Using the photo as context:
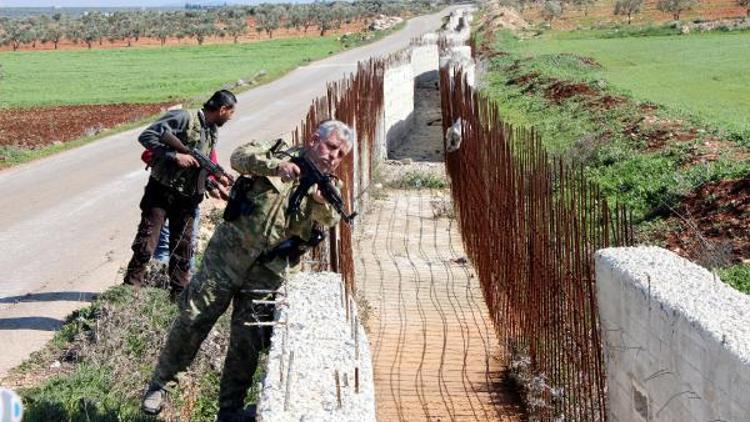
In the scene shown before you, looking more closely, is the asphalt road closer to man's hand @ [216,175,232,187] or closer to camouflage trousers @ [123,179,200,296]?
camouflage trousers @ [123,179,200,296]

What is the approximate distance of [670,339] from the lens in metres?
3.74

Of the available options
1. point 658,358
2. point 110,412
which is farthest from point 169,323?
point 658,358

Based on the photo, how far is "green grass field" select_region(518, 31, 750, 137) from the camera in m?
20.0

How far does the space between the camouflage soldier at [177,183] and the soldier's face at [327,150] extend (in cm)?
188

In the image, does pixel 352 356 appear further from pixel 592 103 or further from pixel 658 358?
pixel 592 103

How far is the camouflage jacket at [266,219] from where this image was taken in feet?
14.6

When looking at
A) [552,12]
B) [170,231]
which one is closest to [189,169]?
[170,231]

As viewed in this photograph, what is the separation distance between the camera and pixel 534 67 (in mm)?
28797

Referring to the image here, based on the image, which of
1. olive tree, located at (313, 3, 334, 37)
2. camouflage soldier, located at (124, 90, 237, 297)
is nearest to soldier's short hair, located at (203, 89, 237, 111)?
camouflage soldier, located at (124, 90, 237, 297)

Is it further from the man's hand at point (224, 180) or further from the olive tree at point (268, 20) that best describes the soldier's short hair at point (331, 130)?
the olive tree at point (268, 20)

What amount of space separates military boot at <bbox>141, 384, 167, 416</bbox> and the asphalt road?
1.58 metres

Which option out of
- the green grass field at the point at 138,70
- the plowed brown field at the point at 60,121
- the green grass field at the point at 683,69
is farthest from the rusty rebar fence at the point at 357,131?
the green grass field at the point at 138,70

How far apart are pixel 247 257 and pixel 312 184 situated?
19.1 inches

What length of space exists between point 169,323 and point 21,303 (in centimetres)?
189
